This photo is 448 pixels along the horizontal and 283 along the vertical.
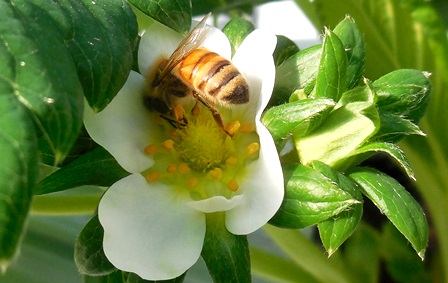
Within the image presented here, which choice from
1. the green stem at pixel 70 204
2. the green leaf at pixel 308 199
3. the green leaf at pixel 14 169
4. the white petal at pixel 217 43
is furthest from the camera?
the green stem at pixel 70 204

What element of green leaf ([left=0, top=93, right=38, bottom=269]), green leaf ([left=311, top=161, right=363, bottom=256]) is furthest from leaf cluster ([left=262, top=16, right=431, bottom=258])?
green leaf ([left=0, top=93, right=38, bottom=269])

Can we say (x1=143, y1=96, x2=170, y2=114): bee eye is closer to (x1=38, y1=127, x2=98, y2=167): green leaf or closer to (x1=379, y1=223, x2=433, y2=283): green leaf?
(x1=38, y1=127, x2=98, y2=167): green leaf

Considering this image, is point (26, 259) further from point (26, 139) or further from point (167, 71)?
point (26, 139)

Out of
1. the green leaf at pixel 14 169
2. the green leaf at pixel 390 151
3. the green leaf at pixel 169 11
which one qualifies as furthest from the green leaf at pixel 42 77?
the green leaf at pixel 390 151

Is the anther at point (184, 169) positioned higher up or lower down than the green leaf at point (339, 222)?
lower down

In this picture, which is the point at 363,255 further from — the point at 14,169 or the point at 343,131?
the point at 14,169

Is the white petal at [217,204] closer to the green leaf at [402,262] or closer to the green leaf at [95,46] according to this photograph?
the green leaf at [95,46]

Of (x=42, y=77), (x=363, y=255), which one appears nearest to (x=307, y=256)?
(x=363, y=255)

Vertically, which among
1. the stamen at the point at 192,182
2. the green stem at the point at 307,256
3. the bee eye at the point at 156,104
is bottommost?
the green stem at the point at 307,256
